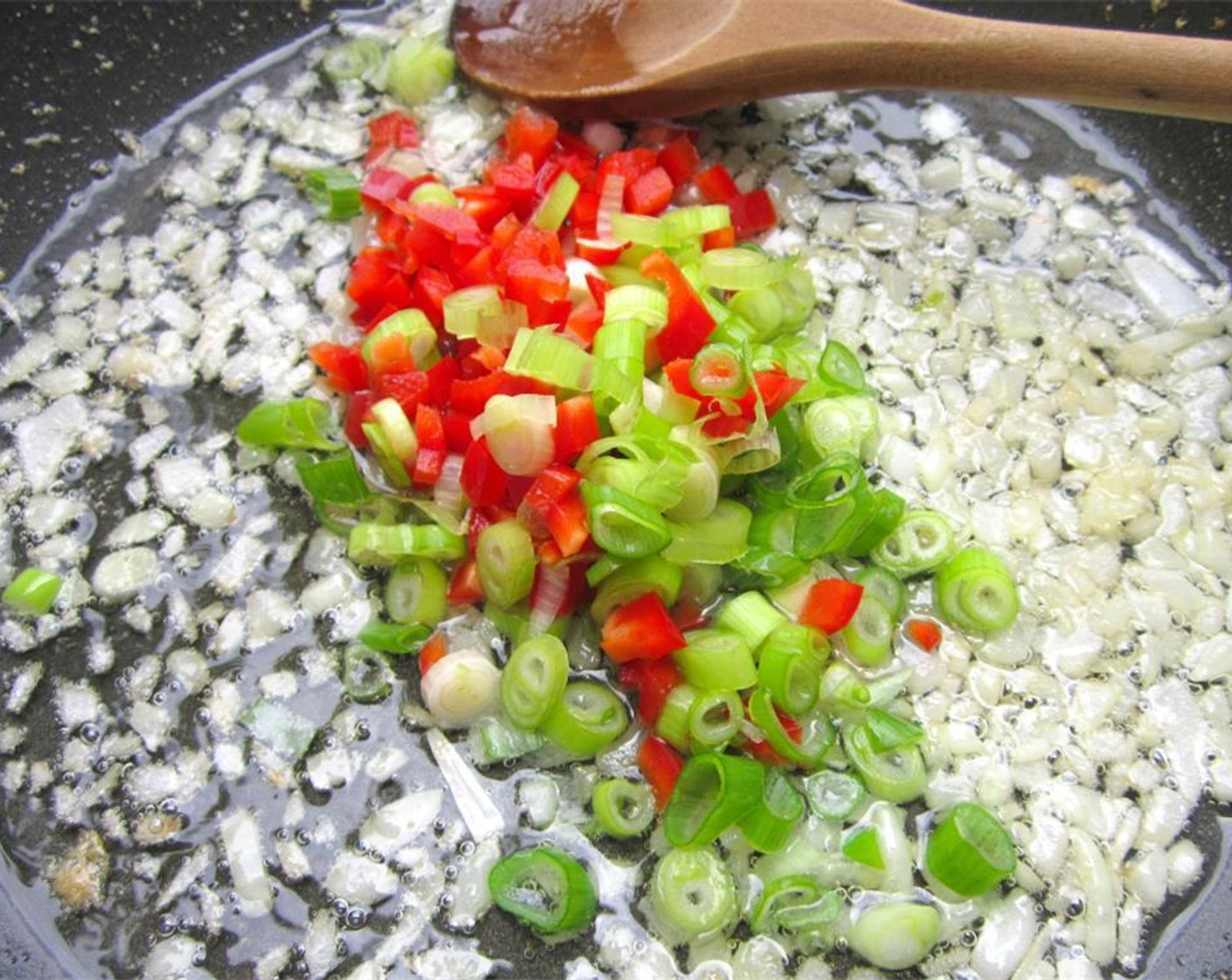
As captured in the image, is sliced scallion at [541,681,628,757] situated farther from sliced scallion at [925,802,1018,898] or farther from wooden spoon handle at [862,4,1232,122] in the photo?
wooden spoon handle at [862,4,1232,122]

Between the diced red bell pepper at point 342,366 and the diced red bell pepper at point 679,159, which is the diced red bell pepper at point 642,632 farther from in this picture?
the diced red bell pepper at point 679,159

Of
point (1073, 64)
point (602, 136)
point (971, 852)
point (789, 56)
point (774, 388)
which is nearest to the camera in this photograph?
point (971, 852)

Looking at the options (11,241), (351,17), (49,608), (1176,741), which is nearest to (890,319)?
(1176,741)

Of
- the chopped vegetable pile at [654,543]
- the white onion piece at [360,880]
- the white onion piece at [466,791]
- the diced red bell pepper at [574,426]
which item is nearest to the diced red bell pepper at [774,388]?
the chopped vegetable pile at [654,543]

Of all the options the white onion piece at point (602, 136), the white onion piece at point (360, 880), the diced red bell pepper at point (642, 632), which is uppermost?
the white onion piece at point (602, 136)

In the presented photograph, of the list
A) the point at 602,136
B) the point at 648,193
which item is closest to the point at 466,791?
the point at 648,193

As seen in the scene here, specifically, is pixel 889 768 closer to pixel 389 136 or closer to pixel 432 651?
pixel 432 651

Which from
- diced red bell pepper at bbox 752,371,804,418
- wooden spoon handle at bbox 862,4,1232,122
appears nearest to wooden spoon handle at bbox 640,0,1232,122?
wooden spoon handle at bbox 862,4,1232,122
